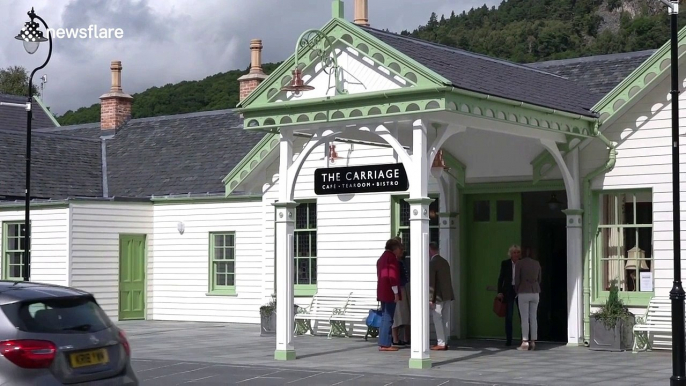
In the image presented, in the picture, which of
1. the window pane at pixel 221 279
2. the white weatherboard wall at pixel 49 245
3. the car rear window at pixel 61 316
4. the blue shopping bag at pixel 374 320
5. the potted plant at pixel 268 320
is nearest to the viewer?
the car rear window at pixel 61 316

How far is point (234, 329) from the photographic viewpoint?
2366 cm

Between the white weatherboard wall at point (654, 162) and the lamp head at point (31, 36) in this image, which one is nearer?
the white weatherboard wall at point (654, 162)

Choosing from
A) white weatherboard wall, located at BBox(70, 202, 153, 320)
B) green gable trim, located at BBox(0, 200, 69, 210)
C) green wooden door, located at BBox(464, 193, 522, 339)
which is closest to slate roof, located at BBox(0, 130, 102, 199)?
green gable trim, located at BBox(0, 200, 69, 210)

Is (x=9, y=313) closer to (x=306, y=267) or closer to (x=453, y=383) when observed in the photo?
(x=453, y=383)

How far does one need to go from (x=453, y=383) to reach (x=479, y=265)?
21.7 feet

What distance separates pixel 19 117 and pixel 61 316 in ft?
99.2

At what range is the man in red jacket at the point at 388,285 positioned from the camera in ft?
57.7

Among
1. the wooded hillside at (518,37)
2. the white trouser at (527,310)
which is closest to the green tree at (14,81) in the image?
the wooded hillside at (518,37)

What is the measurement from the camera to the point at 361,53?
16250mm

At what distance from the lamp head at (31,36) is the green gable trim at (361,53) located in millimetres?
5737

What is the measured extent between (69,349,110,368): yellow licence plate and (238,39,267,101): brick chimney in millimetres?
23253

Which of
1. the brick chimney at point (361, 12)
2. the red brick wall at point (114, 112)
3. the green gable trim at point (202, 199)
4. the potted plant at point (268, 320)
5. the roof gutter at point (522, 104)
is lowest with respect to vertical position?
the potted plant at point (268, 320)

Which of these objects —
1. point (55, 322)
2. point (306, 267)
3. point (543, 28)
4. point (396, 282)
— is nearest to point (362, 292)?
point (306, 267)

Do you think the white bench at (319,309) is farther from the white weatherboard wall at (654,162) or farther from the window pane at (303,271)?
the white weatherboard wall at (654,162)
